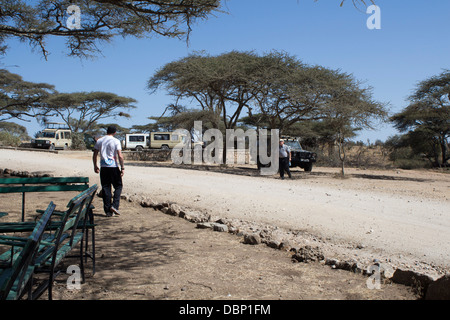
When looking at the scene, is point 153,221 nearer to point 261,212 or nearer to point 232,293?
point 261,212

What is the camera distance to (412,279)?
4.12 meters

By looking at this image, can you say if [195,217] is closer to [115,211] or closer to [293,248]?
[115,211]

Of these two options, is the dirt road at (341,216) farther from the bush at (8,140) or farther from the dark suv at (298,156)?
the bush at (8,140)

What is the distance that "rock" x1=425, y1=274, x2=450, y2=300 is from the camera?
3.51 metres

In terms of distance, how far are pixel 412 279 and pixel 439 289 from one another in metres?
0.53

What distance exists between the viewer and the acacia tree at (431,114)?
2175 centimetres

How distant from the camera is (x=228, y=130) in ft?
83.0

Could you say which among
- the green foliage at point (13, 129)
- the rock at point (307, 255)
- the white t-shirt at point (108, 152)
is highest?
the green foliage at point (13, 129)

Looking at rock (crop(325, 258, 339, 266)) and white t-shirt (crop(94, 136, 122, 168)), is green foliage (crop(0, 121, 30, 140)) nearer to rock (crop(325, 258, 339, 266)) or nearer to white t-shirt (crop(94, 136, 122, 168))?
white t-shirt (crop(94, 136, 122, 168))

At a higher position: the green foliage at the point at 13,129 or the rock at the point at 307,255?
the green foliage at the point at 13,129

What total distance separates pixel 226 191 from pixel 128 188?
2.79 meters

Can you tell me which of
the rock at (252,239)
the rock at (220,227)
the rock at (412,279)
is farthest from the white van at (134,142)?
the rock at (412,279)

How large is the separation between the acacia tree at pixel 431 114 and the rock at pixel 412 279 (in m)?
20.0
